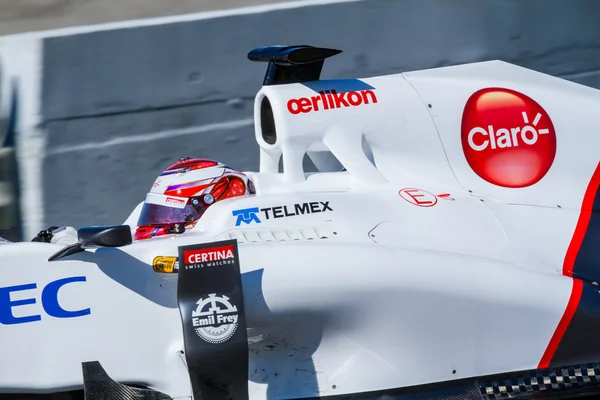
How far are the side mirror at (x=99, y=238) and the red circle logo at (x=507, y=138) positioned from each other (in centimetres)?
174

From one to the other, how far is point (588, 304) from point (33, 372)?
2319mm

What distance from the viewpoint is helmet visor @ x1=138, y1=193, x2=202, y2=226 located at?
165 inches

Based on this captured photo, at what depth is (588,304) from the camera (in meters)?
3.85

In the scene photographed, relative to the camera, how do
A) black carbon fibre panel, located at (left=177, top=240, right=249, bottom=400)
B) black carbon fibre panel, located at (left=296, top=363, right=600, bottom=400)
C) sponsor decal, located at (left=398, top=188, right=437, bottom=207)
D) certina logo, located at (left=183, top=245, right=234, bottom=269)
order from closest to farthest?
black carbon fibre panel, located at (left=177, top=240, right=249, bottom=400)
certina logo, located at (left=183, top=245, right=234, bottom=269)
black carbon fibre panel, located at (left=296, top=363, right=600, bottom=400)
sponsor decal, located at (left=398, top=188, right=437, bottom=207)

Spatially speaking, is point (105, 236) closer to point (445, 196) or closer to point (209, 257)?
point (209, 257)

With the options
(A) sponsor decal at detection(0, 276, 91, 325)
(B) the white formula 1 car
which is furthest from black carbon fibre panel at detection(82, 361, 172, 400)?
(A) sponsor decal at detection(0, 276, 91, 325)

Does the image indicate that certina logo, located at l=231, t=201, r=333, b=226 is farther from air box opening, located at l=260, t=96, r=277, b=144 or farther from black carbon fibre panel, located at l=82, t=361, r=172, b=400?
black carbon fibre panel, located at l=82, t=361, r=172, b=400

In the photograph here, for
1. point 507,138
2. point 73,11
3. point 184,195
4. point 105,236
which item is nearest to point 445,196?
point 507,138

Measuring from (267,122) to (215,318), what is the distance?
1.35 meters

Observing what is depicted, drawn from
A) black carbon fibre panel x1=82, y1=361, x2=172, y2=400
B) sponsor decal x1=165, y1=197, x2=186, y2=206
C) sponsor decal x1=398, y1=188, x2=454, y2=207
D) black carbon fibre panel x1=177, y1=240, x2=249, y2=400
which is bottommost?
black carbon fibre panel x1=82, y1=361, x2=172, y2=400

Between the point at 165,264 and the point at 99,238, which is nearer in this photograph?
the point at 99,238

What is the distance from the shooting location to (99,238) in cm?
348

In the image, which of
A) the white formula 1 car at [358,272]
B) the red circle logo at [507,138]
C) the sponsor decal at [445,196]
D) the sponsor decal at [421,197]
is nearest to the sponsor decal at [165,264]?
the white formula 1 car at [358,272]

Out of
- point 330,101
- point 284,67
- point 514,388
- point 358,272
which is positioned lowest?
point 514,388
